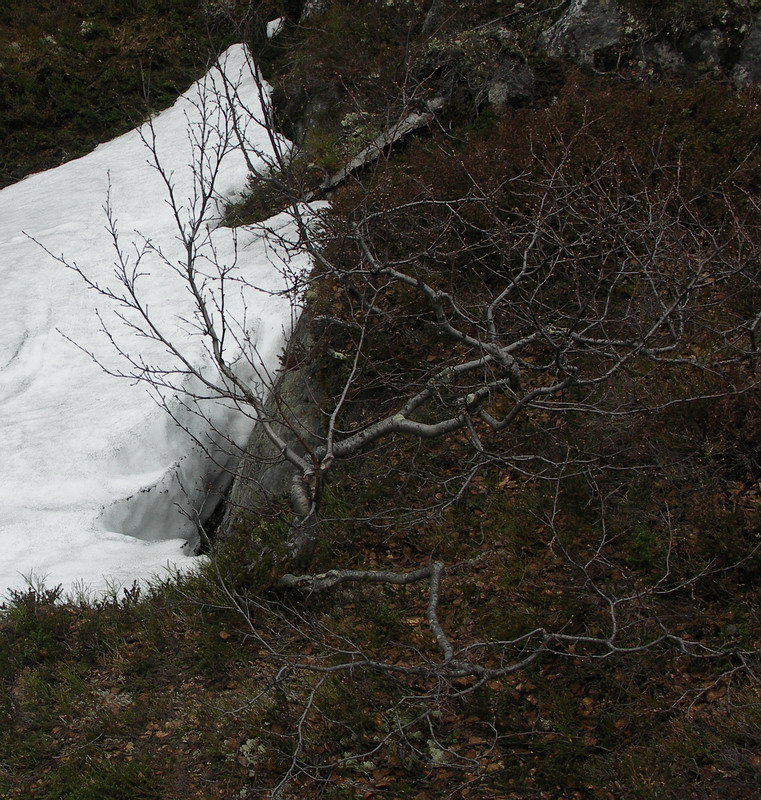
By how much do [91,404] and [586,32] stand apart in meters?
6.94

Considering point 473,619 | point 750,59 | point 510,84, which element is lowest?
point 473,619

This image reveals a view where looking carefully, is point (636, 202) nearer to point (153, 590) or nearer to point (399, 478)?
point (399, 478)

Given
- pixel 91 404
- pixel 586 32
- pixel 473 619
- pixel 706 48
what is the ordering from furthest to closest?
pixel 586 32 < pixel 91 404 < pixel 706 48 < pixel 473 619

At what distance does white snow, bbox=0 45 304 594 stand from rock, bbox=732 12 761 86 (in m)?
5.23

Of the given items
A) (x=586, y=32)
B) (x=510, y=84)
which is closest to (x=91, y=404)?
(x=510, y=84)

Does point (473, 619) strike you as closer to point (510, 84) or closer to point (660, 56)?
point (510, 84)

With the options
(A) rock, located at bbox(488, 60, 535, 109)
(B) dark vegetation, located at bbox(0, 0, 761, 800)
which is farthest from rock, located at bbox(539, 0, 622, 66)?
(B) dark vegetation, located at bbox(0, 0, 761, 800)

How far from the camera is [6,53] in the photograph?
1371cm

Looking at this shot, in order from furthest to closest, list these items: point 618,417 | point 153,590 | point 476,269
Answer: point 476,269 → point 153,590 → point 618,417

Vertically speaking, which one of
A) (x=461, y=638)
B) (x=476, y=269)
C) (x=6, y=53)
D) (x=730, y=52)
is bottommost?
(x=461, y=638)

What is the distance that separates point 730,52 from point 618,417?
5.03m

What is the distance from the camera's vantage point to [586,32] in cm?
754

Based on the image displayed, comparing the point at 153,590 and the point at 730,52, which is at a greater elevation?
the point at 730,52

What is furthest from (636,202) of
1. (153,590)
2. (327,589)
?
(153,590)
